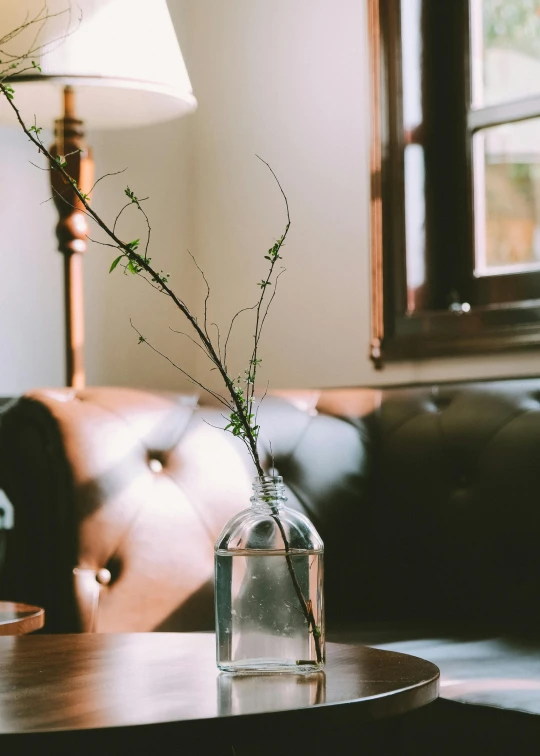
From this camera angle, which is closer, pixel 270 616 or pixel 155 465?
pixel 270 616

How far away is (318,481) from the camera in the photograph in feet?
6.17

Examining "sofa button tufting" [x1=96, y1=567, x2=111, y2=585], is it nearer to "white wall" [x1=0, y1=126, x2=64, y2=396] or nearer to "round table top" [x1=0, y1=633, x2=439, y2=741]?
"round table top" [x1=0, y1=633, x2=439, y2=741]

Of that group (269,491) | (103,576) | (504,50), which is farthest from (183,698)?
(504,50)

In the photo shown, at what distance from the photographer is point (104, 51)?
2.01 m

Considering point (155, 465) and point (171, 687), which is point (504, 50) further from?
point (171, 687)

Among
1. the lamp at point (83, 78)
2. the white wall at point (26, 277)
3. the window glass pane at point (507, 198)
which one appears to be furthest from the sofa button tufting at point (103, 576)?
the window glass pane at point (507, 198)

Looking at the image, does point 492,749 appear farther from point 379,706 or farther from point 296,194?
point 296,194

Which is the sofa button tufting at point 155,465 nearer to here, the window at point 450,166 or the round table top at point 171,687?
the round table top at point 171,687

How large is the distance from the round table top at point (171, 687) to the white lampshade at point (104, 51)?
1.22m

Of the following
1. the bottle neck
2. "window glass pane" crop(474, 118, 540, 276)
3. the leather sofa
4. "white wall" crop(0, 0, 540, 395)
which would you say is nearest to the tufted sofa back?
the leather sofa

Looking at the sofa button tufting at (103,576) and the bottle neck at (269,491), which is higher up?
the bottle neck at (269,491)

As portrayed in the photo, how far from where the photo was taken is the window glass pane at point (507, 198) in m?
2.26

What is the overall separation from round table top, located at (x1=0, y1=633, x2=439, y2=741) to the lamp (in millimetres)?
1058

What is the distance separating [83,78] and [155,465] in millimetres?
745
